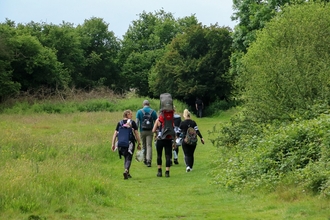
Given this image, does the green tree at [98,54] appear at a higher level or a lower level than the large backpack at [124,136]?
higher

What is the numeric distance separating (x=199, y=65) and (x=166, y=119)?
4053 centimetres

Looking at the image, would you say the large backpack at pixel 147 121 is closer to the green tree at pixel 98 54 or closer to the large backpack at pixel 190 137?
the large backpack at pixel 190 137

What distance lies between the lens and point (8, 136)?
21.2 m

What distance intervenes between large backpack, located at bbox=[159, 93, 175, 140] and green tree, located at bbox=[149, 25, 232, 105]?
39.9 m

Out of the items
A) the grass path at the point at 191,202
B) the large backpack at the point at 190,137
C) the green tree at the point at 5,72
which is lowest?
the grass path at the point at 191,202

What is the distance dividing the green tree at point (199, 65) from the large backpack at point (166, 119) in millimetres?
39870

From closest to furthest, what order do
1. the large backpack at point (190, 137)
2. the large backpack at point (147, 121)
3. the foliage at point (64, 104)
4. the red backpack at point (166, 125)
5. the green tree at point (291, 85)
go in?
the red backpack at point (166, 125) → the green tree at point (291, 85) → the large backpack at point (190, 137) → the large backpack at point (147, 121) → the foliage at point (64, 104)

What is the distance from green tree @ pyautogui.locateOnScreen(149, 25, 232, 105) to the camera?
56.1m

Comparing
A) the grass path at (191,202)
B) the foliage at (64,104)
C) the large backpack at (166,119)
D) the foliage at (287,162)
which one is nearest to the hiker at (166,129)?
the large backpack at (166,119)

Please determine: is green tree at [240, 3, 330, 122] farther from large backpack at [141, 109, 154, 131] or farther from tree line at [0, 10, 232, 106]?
tree line at [0, 10, 232, 106]

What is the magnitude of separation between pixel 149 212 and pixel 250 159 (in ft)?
12.4

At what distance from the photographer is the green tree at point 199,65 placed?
5609 centimetres

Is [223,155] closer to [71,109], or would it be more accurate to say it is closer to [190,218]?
[190,218]

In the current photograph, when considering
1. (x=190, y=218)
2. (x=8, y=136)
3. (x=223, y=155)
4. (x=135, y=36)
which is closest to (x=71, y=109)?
(x=8, y=136)
